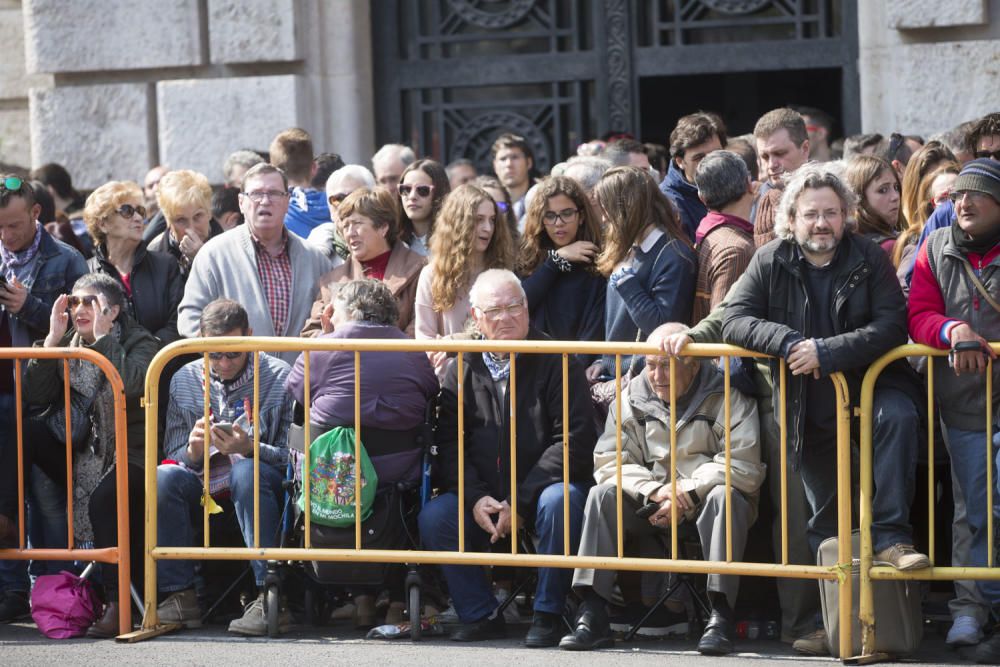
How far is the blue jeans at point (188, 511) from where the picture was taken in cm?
680

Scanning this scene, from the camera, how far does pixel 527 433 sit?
6.68m

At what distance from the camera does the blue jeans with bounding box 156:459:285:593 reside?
22.3 feet

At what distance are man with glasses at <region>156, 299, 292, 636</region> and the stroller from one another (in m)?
0.11

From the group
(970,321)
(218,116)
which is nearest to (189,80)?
(218,116)

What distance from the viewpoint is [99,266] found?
7988 millimetres

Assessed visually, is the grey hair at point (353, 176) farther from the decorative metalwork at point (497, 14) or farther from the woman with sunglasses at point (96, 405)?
the decorative metalwork at point (497, 14)

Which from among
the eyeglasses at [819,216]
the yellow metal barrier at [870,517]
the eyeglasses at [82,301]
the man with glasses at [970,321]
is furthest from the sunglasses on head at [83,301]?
the man with glasses at [970,321]

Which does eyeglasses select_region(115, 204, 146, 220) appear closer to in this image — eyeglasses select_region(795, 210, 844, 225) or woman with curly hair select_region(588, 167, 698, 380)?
woman with curly hair select_region(588, 167, 698, 380)

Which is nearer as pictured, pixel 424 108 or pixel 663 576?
pixel 663 576

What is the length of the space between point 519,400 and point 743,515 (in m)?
0.98

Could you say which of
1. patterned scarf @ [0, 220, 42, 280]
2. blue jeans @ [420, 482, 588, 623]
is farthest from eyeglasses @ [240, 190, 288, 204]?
blue jeans @ [420, 482, 588, 623]

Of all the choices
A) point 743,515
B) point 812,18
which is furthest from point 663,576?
point 812,18

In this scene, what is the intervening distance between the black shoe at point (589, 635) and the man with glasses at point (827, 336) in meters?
0.71

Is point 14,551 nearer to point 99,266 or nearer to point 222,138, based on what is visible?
point 99,266
